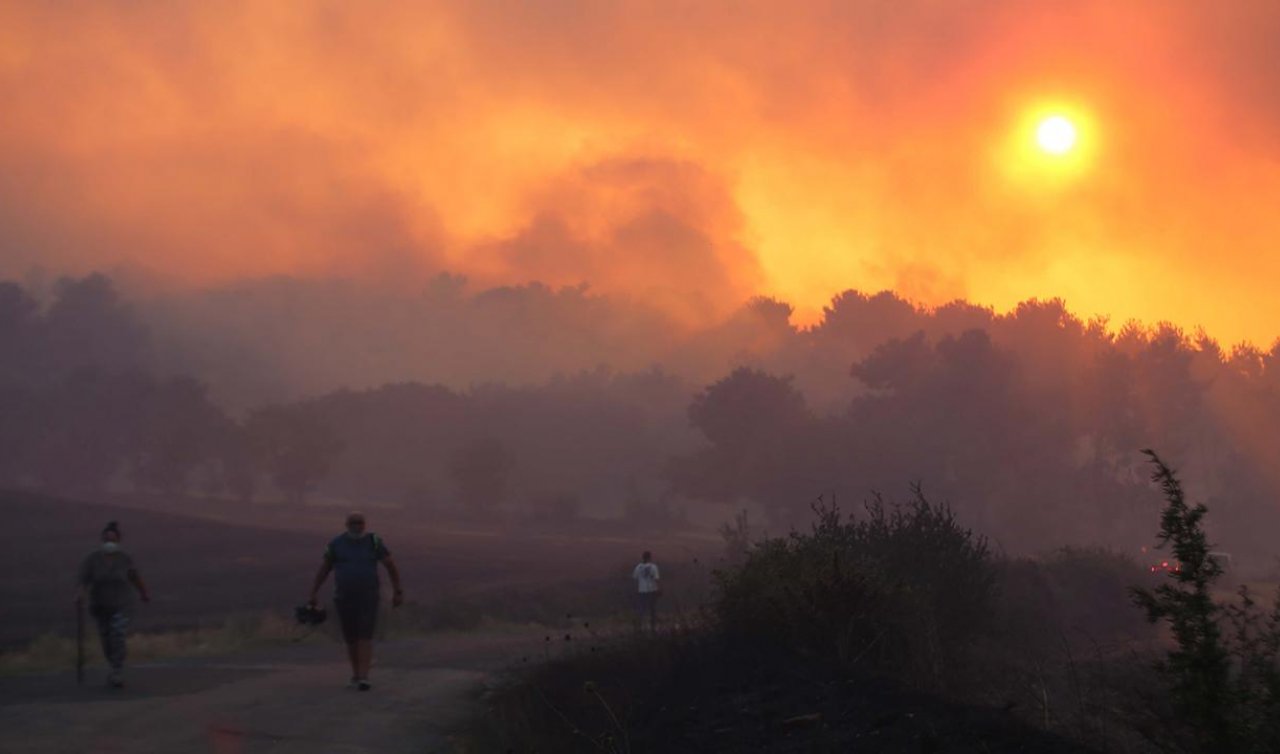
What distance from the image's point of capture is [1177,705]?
7.09m

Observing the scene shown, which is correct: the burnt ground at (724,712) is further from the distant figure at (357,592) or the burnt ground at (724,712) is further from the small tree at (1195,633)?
the distant figure at (357,592)

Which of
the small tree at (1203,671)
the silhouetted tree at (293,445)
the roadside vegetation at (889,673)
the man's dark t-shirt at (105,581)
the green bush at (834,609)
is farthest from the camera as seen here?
the silhouetted tree at (293,445)

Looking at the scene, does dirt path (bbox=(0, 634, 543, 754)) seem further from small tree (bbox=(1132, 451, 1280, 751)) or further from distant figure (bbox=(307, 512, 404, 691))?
small tree (bbox=(1132, 451, 1280, 751))

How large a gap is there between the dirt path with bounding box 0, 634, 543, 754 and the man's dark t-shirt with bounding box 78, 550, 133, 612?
3.33 ft

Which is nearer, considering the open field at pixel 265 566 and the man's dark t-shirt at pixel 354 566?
the man's dark t-shirt at pixel 354 566

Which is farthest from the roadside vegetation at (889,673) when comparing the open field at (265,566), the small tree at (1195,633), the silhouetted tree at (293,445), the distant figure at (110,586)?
the silhouetted tree at (293,445)

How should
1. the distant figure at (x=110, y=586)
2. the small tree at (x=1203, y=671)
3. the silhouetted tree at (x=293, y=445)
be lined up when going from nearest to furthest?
the small tree at (x=1203, y=671), the distant figure at (x=110, y=586), the silhouetted tree at (x=293, y=445)

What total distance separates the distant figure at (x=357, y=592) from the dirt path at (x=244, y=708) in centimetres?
43

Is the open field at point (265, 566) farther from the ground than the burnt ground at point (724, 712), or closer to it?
farther from the ground

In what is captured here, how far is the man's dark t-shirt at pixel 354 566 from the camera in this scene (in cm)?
1452

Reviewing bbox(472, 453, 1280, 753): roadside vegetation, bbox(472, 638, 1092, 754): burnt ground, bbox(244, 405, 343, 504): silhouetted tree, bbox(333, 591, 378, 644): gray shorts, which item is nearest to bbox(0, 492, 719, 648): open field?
bbox(244, 405, 343, 504): silhouetted tree

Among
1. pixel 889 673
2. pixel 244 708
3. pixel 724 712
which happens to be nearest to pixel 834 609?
pixel 889 673

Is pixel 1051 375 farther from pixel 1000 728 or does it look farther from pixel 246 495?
pixel 1000 728

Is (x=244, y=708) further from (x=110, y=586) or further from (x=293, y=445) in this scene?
(x=293, y=445)
